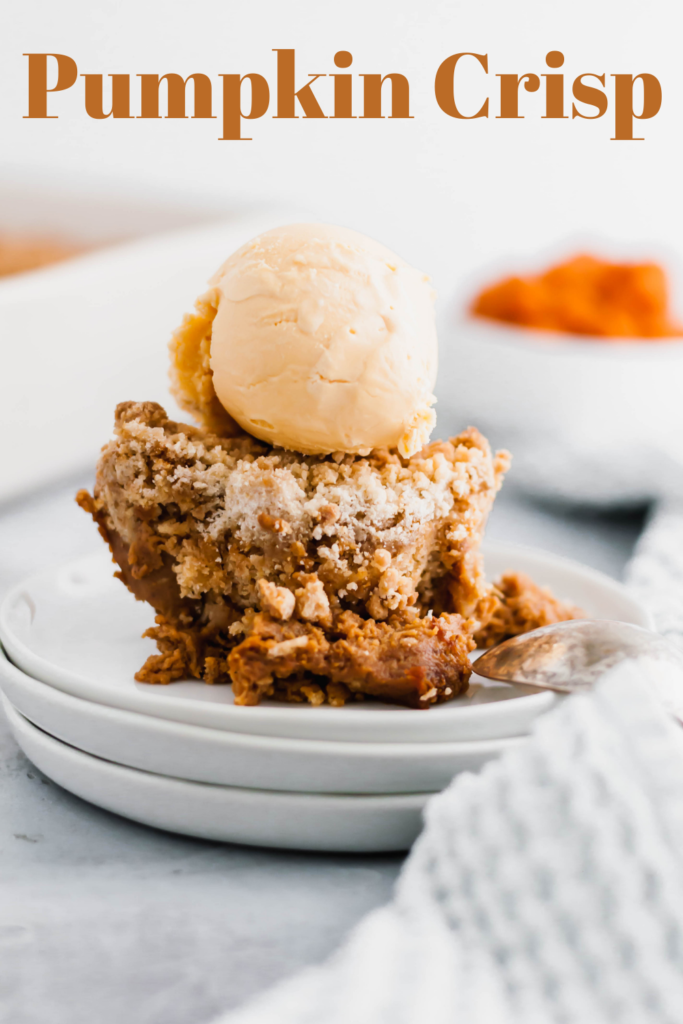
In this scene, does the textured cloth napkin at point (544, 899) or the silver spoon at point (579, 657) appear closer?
the textured cloth napkin at point (544, 899)

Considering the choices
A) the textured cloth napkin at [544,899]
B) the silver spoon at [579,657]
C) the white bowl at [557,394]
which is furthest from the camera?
the white bowl at [557,394]

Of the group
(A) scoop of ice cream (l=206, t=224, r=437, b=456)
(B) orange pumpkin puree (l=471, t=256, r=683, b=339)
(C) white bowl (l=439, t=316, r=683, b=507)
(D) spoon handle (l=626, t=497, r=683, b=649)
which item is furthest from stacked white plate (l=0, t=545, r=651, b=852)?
(B) orange pumpkin puree (l=471, t=256, r=683, b=339)

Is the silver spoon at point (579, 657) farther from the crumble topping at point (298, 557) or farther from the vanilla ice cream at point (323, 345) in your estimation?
the vanilla ice cream at point (323, 345)

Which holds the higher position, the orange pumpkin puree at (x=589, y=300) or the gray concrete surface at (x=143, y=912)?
the orange pumpkin puree at (x=589, y=300)

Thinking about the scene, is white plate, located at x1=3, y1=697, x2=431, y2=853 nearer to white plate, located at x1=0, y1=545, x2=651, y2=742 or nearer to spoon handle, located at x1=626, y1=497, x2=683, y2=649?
white plate, located at x1=0, y1=545, x2=651, y2=742

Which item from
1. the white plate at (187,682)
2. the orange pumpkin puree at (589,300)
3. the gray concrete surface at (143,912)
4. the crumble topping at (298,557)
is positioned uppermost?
the orange pumpkin puree at (589,300)

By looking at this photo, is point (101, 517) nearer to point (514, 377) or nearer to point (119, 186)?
point (514, 377)

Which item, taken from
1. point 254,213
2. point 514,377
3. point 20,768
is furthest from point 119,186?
point 20,768

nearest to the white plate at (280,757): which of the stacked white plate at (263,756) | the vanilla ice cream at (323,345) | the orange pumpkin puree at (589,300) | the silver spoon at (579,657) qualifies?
the stacked white plate at (263,756)
